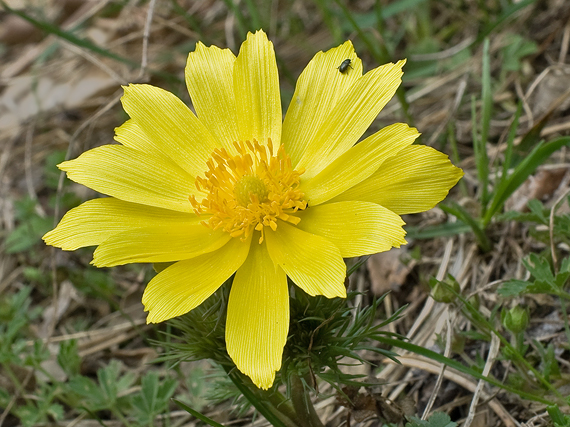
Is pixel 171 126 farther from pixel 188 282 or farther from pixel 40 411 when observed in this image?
pixel 40 411

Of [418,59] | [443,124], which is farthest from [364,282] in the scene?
[418,59]

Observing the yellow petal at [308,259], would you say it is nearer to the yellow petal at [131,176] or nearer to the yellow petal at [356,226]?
the yellow petal at [356,226]

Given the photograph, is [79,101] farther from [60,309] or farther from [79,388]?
[79,388]

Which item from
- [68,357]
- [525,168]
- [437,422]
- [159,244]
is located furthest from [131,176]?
[525,168]

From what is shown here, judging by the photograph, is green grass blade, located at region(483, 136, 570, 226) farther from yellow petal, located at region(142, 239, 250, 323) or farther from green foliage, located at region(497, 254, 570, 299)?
yellow petal, located at region(142, 239, 250, 323)

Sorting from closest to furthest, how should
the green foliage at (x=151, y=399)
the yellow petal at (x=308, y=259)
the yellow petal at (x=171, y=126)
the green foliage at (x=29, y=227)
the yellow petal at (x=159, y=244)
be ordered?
the yellow petal at (x=308, y=259) < the yellow petal at (x=159, y=244) < the yellow petal at (x=171, y=126) < the green foliage at (x=151, y=399) < the green foliage at (x=29, y=227)

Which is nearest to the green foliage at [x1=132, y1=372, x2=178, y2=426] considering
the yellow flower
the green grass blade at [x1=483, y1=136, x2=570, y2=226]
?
the yellow flower

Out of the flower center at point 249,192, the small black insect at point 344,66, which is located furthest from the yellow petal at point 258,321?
the small black insect at point 344,66
